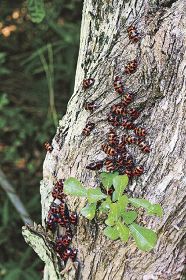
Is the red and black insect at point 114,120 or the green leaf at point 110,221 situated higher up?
the red and black insect at point 114,120

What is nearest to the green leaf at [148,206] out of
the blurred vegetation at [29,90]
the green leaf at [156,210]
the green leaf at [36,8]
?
the green leaf at [156,210]

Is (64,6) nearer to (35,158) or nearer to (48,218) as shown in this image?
(35,158)

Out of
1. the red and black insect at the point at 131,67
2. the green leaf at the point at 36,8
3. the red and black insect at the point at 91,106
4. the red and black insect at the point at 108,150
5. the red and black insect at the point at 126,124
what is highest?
the green leaf at the point at 36,8

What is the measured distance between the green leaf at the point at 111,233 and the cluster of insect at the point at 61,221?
9.3 inches

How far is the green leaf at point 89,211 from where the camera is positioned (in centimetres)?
213

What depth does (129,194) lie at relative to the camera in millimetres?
2211

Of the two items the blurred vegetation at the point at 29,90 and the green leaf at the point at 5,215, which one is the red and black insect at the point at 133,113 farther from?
the green leaf at the point at 5,215

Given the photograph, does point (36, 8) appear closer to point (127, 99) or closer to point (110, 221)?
point (127, 99)

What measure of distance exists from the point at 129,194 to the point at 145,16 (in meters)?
0.81

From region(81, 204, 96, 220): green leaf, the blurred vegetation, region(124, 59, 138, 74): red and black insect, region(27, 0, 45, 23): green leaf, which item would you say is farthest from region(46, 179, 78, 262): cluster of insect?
the blurred vegetation

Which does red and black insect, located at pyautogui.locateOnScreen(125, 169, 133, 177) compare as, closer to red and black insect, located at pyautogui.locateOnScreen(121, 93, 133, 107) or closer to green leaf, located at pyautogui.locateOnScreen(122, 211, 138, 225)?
green leaf, located at pyautogui.locateOnScreen(122, 211, 138, 225)

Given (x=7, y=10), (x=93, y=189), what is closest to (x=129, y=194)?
(x=93, y=189)

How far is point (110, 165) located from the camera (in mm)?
2203

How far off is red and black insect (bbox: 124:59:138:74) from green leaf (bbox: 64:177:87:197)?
0.54 meters
